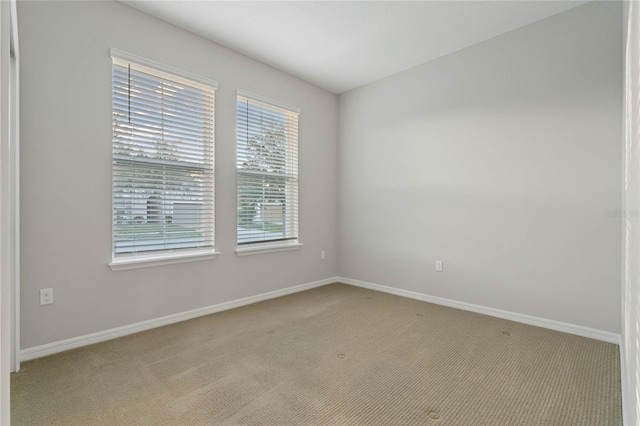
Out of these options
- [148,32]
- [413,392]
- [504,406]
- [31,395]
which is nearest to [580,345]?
[504,406]

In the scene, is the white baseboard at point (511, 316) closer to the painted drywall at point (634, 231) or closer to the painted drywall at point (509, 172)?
the painted drywall at point (509, 172)

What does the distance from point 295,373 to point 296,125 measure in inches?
115

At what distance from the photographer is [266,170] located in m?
3.67

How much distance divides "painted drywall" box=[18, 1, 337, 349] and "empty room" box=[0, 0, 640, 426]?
16mm

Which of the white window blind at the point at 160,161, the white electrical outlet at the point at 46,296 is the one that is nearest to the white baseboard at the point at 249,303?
the white electrical outlet at the point at 46,296

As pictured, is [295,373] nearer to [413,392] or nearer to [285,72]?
[413,392]

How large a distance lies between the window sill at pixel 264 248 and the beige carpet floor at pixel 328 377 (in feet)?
2.47

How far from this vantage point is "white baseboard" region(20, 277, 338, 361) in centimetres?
221

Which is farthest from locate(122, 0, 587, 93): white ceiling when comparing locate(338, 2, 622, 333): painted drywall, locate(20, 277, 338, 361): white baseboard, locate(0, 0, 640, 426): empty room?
locate(20, 277, 338, 361): white baseboard

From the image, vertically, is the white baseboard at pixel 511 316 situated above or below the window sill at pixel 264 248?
below

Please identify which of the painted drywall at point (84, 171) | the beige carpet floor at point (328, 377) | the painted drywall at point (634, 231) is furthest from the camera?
the painted drywall at point (84, 171)

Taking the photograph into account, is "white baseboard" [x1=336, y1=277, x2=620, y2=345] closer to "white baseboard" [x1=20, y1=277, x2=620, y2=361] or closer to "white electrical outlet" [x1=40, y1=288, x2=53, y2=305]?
"white baseboard" [x1=20, y1=277, x2=620, y2=361]

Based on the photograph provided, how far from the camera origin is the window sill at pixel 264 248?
11.2 feet

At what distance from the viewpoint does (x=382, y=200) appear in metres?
4.01
